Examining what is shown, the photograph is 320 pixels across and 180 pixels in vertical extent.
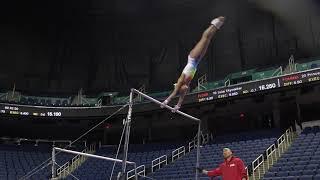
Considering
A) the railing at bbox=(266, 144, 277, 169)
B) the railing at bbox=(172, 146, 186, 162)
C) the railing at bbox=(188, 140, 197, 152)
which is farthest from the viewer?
the railing at bbox=(188, 140, 197, 152)

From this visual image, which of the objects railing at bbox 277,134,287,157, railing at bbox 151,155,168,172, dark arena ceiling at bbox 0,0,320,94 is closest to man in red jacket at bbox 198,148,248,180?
railing at bbox 277,134,287,157

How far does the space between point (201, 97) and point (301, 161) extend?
9.39 m

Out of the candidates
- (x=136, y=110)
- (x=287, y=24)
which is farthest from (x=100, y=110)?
(x=287, y=24)

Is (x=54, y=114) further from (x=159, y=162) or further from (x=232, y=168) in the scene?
(x=232, y=168)

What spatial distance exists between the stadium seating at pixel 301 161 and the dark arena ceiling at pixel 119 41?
789 cm

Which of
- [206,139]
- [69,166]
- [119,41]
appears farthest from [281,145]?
[119,41]

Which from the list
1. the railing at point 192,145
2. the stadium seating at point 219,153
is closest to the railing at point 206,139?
the railing at point 192,145

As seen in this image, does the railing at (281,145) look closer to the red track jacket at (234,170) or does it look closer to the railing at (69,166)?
the railing at (69,166)

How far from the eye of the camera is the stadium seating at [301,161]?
17.6m

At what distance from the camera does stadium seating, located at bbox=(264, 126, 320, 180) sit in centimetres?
1764

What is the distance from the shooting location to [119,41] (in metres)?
33.1

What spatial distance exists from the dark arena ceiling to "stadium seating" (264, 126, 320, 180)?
25.9ft

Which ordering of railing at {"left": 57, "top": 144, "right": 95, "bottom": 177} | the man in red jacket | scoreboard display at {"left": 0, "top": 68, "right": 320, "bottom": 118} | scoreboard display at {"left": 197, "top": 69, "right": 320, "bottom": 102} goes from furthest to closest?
railing at {"left": 57, "top": 144, "right": 95, "bottom": 177} < scoreboard display at {"left": 0, "top": 68, "right": 320, "bottom": 118} < scoreboard display at {"left": 197, "top": 69, "right": 320, "bottom": 102} < the man in red jacket

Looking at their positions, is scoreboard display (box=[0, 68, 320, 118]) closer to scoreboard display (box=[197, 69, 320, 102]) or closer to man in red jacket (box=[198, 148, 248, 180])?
scoreboard display (box=[197, 69, 320, 102])
